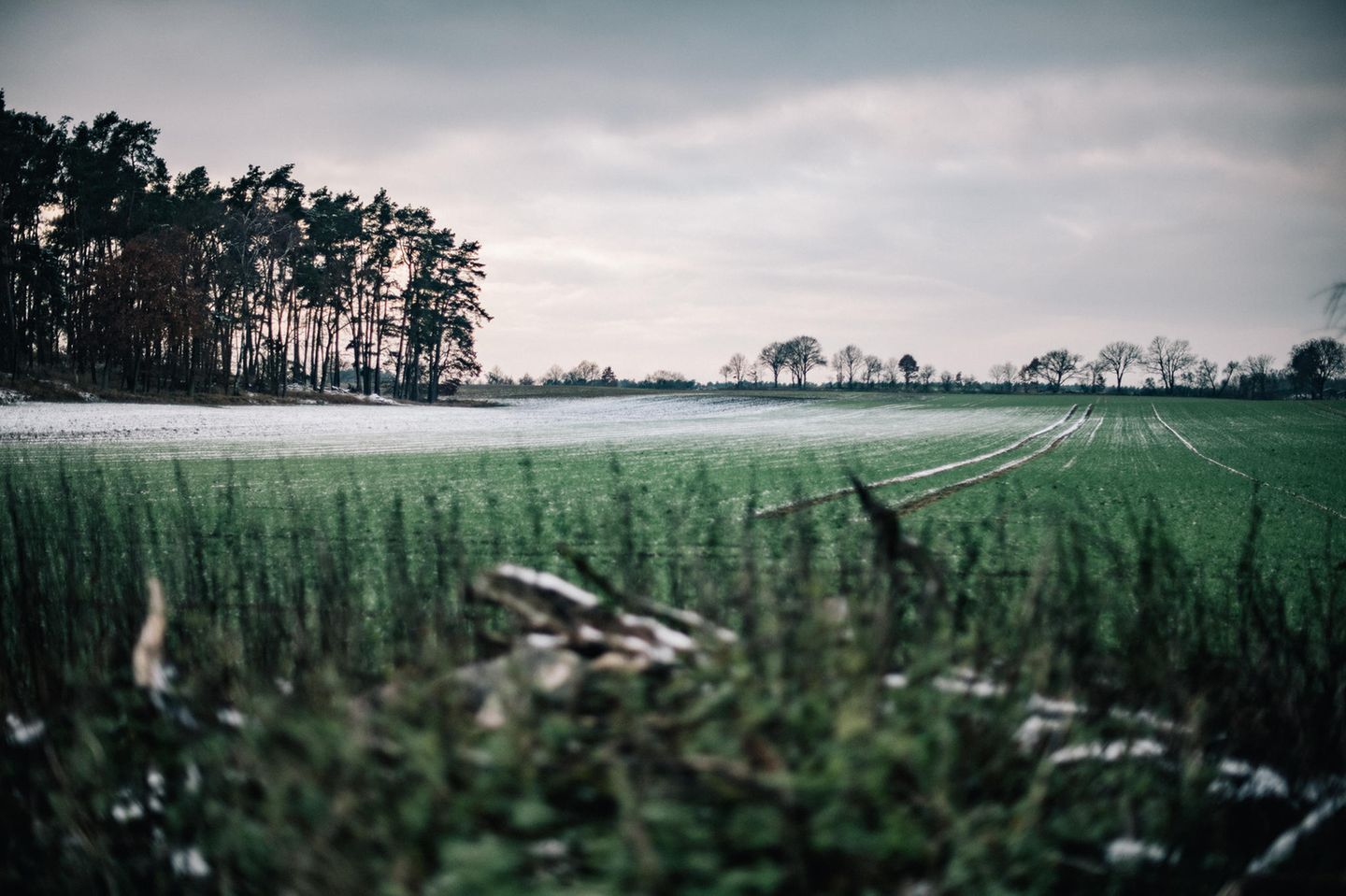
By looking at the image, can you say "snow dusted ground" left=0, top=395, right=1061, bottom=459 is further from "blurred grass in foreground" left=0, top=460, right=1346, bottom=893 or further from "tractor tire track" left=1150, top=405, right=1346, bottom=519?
"blurred grass in foreground" left=0, top=460, right=1346, bottom=893

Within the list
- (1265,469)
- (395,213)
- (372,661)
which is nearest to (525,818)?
(372,661)

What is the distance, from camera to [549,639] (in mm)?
2141

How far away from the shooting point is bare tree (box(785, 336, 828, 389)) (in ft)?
511

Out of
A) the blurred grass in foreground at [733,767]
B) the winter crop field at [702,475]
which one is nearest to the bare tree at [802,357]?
the winter crop field at [702,475]

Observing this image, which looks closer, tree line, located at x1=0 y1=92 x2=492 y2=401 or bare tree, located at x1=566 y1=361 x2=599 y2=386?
tree line, located at x1=0 y1=92 x2=492 y2=401

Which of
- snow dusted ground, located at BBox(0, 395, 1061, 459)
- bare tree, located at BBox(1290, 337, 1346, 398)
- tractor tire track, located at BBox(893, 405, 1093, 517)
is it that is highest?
bare tree, located at BBox(1290, 337, 1346, 398)

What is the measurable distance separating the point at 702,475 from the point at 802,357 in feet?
507

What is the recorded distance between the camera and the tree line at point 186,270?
57906mm

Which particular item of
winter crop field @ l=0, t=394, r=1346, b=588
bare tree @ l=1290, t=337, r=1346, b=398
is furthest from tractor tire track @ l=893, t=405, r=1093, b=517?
bare tree @ l=1290, t=337, r=1346, b=398

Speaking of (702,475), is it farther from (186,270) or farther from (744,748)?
(186,270)

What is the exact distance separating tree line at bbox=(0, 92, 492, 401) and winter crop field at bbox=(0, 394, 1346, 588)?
22.7m

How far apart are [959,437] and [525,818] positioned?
121 feet

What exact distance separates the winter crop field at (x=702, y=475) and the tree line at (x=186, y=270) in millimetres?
22678

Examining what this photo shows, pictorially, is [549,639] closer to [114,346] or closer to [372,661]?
[372,661]
